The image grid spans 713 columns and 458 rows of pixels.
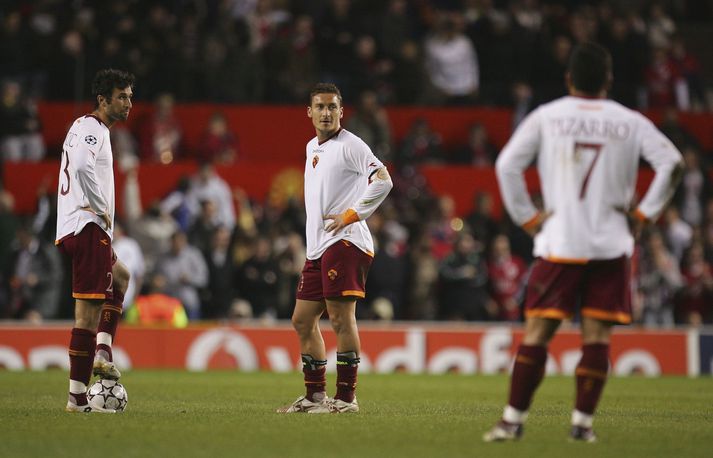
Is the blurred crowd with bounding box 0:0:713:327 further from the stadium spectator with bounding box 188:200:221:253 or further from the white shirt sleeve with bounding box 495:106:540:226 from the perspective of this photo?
the white shirt sleeve with bounding box 495:106:540:226

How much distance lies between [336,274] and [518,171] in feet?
8.61

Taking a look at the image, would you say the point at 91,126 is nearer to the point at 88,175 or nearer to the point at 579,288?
the point at 88,175

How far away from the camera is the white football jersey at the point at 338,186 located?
10.0m

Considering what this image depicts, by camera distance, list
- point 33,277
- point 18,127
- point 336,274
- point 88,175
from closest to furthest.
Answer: point 88,175
point 336,274
point 33,277
point 18,127

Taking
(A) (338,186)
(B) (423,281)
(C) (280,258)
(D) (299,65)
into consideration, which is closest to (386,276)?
(B) (423,281)

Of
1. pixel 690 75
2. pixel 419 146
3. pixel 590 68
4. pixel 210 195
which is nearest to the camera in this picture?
pixel 590 68

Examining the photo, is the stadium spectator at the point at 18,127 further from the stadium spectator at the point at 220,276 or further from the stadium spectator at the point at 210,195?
the stadium spectator at the point at 220,276

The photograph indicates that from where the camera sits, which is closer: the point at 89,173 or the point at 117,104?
the point at 89,173

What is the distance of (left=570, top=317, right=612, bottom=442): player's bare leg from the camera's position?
7.62 m

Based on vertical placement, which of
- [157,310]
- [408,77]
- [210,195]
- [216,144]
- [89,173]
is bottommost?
[157,310]

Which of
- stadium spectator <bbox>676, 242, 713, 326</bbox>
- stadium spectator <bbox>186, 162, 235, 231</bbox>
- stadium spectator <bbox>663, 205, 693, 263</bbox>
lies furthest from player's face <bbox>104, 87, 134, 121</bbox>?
stadium spectator <bbox>663, 205, 693, 263</bbox>

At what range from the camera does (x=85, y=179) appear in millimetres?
9617

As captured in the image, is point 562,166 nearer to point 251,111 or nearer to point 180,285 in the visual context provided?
point 180,285

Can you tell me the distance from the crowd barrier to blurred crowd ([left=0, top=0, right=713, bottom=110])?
531 centimetres
